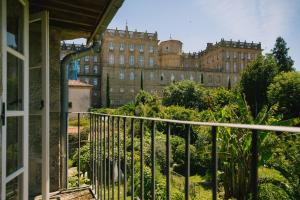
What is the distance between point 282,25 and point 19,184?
2244 inches

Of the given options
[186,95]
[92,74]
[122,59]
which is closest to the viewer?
[186,95]

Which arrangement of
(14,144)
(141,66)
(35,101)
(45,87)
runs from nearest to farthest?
(14,144) → (45,87) → (35,101) → (141,66)

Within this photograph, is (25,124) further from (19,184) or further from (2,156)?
(2,156)

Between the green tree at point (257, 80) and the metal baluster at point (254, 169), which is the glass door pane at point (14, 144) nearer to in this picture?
the metal baluster at point (254, 169)

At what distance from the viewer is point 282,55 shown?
49375 millimetres

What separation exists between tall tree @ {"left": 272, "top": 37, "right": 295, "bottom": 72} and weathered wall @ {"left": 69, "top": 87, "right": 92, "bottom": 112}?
30181mm

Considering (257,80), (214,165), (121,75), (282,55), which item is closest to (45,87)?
(214,165)

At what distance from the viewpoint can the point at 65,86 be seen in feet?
14.7

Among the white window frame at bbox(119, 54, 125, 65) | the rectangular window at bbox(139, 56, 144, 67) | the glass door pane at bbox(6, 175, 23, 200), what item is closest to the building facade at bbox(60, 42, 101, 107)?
the white window frame at bbox(119, 54, 125, 65)

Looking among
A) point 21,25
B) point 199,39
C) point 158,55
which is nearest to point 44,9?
point 21,25

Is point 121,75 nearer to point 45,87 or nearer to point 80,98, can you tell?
point 80,98

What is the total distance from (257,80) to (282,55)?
14.3 metres

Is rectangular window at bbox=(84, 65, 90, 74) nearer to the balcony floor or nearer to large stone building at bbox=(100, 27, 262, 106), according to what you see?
large stone building at bbox=(100, 27, 262, 106)

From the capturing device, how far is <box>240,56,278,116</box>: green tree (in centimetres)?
3712
